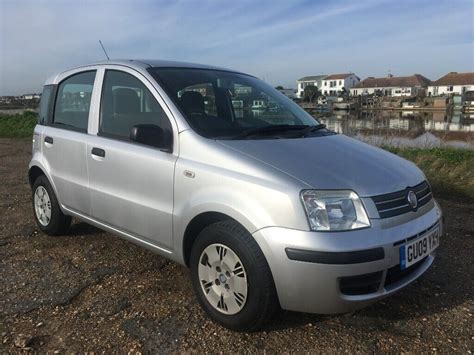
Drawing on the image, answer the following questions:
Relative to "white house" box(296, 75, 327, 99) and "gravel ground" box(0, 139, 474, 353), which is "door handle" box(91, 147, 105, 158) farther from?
"white house" box(296, 75, 327, 99)

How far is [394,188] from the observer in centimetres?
261

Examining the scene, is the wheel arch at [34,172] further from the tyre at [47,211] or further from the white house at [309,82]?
the white house at [309,82]

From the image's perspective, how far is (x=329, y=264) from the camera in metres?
2.28

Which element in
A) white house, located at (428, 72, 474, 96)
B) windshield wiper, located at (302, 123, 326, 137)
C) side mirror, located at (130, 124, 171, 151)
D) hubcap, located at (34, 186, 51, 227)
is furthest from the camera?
white house, located at (428, 72, 474, 96)

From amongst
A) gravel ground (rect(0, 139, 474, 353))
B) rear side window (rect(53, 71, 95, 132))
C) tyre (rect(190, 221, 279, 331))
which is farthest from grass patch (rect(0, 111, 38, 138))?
tyre (rect(190, 221, 279, 331))

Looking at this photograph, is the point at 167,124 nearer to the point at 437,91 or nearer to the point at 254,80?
the point at 254,80

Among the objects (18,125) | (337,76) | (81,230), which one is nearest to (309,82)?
(337,76)

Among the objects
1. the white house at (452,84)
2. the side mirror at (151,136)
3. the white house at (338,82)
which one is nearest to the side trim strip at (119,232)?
the side mirror at (151,136)

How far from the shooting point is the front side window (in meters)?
2.98

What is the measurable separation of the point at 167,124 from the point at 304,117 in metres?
1.34

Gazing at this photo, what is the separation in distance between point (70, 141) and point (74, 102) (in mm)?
425

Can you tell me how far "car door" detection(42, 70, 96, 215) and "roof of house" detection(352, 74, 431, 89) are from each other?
338 ft

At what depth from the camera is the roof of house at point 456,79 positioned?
8626cm

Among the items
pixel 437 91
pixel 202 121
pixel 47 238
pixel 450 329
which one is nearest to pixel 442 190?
pixel 450 329
